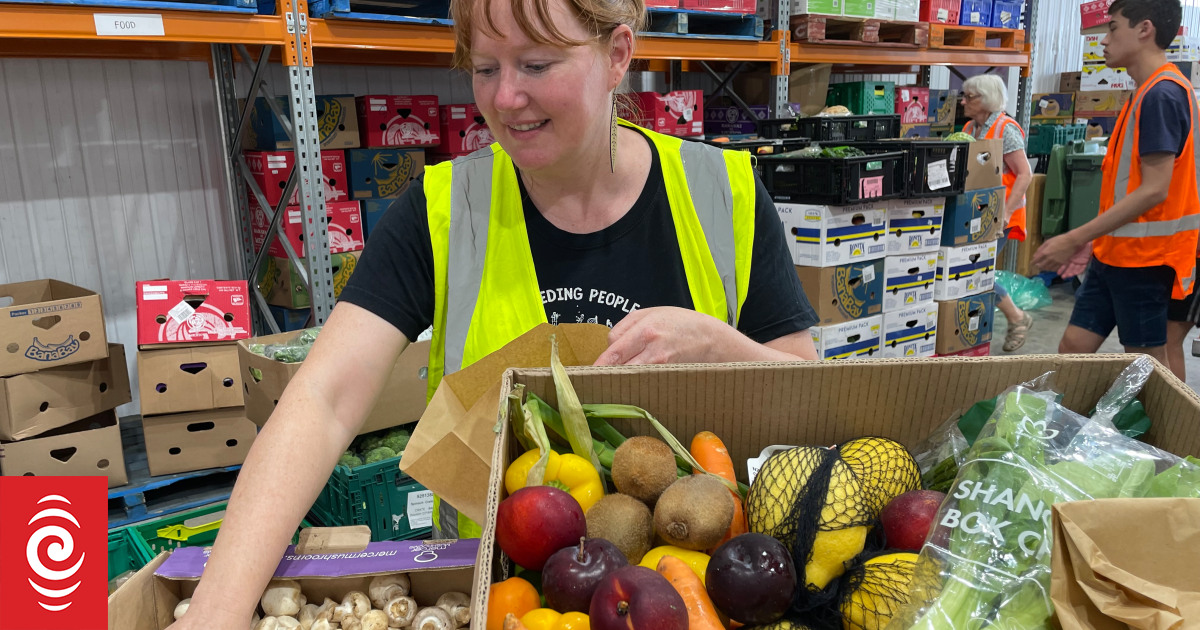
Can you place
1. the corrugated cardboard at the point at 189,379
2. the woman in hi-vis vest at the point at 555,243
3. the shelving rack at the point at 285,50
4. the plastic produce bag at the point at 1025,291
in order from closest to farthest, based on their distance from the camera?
the woman in hi-vis vest at the point at 555,243 → the shelving rack at the point at 285,50 → the corrugated cardboard at the point at 189,379 → the plastic produce bag at the point at 1025,291

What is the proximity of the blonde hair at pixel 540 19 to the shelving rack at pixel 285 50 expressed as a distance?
181 cm

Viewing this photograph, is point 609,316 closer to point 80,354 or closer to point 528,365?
point 528,365

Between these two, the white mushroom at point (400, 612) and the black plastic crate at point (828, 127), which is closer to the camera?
the white mushroom at point (400, 612)

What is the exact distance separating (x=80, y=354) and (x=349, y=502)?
1.07 m

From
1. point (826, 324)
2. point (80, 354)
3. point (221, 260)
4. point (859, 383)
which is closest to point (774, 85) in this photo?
point (826, 324)

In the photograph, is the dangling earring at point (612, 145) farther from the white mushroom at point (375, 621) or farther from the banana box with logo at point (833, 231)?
the banana box with logo at point (833, 231)

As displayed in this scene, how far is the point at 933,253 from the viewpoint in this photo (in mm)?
3900

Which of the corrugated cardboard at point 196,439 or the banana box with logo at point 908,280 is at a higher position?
the banana box with logo at point 908,280

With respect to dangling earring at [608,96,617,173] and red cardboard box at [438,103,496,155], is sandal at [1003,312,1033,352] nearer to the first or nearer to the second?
red cardboard box at [438,103,496,155]

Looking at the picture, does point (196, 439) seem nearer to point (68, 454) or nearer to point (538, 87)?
point (68, 454)

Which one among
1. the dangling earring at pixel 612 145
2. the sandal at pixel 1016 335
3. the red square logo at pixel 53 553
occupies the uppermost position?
the dangling earring at pixel 612 145

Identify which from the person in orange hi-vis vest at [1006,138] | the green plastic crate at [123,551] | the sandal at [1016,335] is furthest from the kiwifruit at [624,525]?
the sandal at [1016,335]

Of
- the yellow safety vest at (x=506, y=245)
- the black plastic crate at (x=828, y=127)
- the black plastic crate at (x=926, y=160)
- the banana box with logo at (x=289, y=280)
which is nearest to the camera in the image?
the yellow safety vest at (x=506, y=245)

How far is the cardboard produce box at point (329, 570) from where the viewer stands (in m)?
0.93
